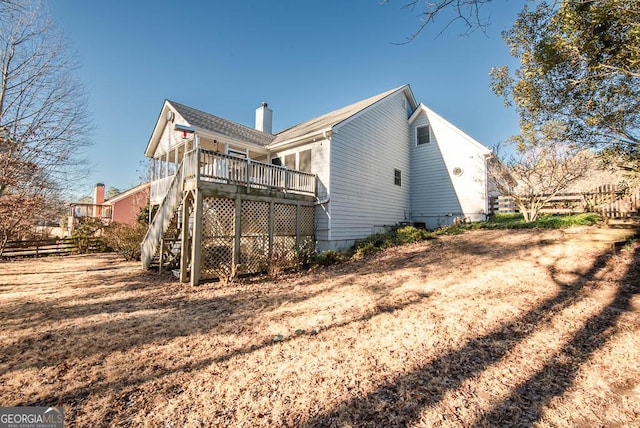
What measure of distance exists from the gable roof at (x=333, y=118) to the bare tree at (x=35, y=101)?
736cm

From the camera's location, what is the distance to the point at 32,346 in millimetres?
3680

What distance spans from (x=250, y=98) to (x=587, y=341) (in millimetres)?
19934

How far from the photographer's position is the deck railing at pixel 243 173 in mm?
7926

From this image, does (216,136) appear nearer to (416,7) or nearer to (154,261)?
(154,261)

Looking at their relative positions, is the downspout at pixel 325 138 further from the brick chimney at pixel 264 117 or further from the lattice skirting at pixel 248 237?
the brick chimney at pixel 264 117

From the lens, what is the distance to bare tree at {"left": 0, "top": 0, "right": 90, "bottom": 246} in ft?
22.0

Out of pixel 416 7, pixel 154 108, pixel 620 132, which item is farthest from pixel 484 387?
pixel 154 108

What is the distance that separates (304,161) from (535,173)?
10.5 metres

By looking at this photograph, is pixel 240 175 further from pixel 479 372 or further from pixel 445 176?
pixel 445 176

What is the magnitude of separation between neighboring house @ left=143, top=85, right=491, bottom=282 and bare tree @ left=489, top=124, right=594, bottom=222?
3.02ft

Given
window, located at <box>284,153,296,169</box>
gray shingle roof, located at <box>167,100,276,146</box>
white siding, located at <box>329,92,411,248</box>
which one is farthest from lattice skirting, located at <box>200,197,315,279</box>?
gray shingle roof, located at <box>167,100,276,146</box>

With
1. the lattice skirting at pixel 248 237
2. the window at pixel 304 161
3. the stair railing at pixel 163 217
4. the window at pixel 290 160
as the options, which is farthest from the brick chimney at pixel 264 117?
the stair railing at pixel 163 217

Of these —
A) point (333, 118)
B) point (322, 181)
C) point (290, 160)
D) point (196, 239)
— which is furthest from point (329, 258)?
point (333, 118)

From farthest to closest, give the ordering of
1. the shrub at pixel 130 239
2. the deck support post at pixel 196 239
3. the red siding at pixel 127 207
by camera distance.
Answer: the red siding at pixel 127 207 < the shrub at pixel 130 239 < the deck support post at pixel 196 239
